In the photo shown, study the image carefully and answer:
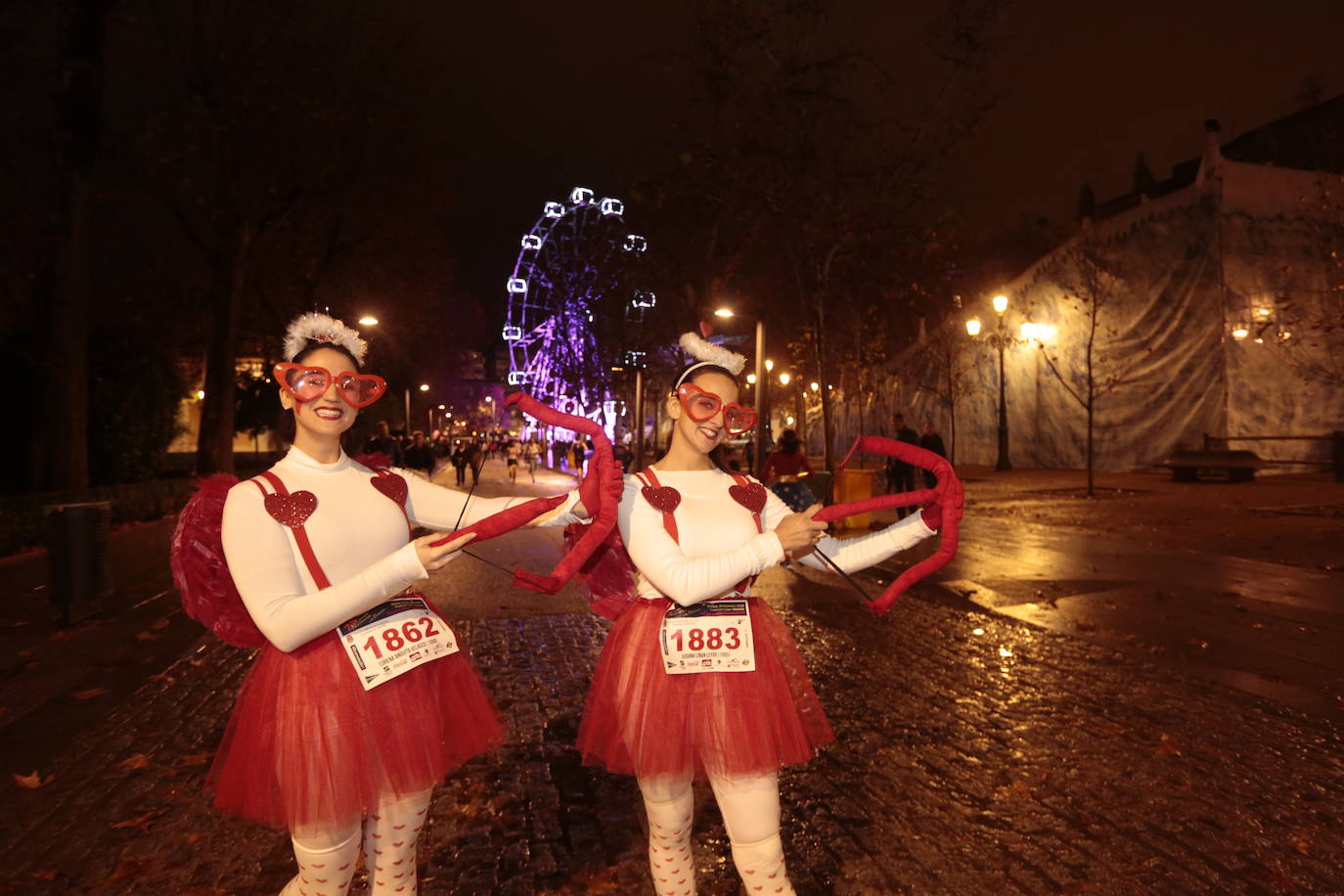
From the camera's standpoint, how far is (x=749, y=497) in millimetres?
3016

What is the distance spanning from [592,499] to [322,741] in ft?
3.42

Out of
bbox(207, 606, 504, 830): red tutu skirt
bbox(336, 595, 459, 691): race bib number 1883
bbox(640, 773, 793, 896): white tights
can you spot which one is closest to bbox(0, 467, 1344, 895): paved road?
bbox(640, 773, 793, 896): white tights

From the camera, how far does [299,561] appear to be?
8.48ft

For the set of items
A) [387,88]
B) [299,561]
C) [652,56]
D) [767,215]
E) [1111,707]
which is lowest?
[1111,707]

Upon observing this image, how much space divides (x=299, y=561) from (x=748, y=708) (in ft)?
4.70

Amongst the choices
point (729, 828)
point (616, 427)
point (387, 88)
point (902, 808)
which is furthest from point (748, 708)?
point (616, 427)

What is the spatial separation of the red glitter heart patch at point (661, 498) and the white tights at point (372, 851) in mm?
1143

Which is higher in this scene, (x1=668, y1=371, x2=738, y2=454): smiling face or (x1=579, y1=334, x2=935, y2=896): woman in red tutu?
(x1=668, y1=371, x2=738, y2=454): smiling face

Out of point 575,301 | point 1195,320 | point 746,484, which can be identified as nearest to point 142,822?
point 746,484

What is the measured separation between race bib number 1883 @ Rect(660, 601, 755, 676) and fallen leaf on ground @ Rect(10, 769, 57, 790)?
4.18 meters

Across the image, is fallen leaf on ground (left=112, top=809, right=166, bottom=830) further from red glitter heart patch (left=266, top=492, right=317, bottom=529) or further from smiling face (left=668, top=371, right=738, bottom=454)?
smiling face (left=668, top=371, right=738, bottom=454)

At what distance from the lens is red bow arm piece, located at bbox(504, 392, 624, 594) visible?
267 centimetres

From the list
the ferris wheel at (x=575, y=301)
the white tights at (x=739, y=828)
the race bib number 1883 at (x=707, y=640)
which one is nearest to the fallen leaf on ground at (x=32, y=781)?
the white tights at (x=739, y=828)

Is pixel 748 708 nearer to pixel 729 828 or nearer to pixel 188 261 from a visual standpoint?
pixel 729 828
